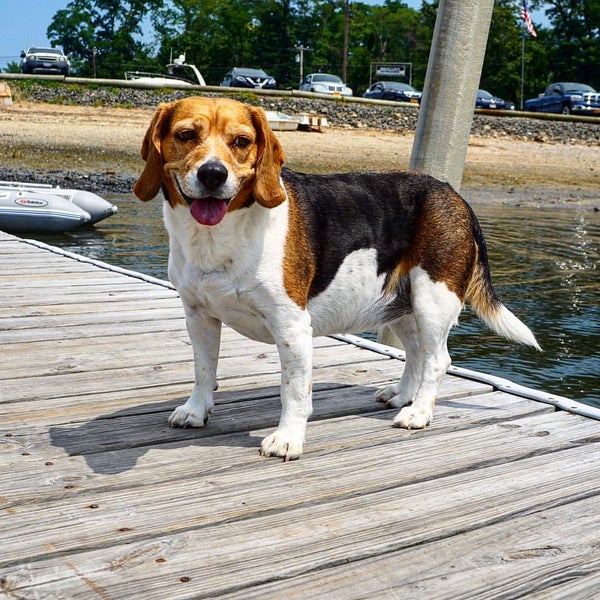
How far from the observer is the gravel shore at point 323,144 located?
74.5 feet

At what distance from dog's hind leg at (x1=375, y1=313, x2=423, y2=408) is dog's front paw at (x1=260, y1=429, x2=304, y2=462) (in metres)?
0.89

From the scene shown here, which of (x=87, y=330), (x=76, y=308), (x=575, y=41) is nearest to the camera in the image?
(x=87, y=330)

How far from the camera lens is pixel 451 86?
20.2 ft

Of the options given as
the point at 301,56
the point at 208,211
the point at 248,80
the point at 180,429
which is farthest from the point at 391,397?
the point at 301,56

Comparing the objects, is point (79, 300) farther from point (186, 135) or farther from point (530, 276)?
point (530, 276)

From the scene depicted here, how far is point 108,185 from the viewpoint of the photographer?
2045cm

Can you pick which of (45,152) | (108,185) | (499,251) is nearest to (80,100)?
(45,152)

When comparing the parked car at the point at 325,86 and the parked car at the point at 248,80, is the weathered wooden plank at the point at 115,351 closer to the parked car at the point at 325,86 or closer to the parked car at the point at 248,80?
the parked car at the point at 325,86

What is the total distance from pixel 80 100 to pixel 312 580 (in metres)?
32.5

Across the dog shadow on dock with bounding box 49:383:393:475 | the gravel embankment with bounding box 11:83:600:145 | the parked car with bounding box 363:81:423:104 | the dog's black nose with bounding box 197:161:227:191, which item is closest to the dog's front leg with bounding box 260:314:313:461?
the dog shadow on dock with bounding box 49:383:393:475

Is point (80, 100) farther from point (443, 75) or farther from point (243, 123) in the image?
point (243, 123)

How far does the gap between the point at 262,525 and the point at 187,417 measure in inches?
41.2

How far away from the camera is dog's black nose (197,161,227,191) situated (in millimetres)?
3260

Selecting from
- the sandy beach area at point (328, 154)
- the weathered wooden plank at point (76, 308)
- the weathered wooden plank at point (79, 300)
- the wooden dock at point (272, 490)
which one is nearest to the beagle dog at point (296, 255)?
the wooden dock at point (272, 490)
